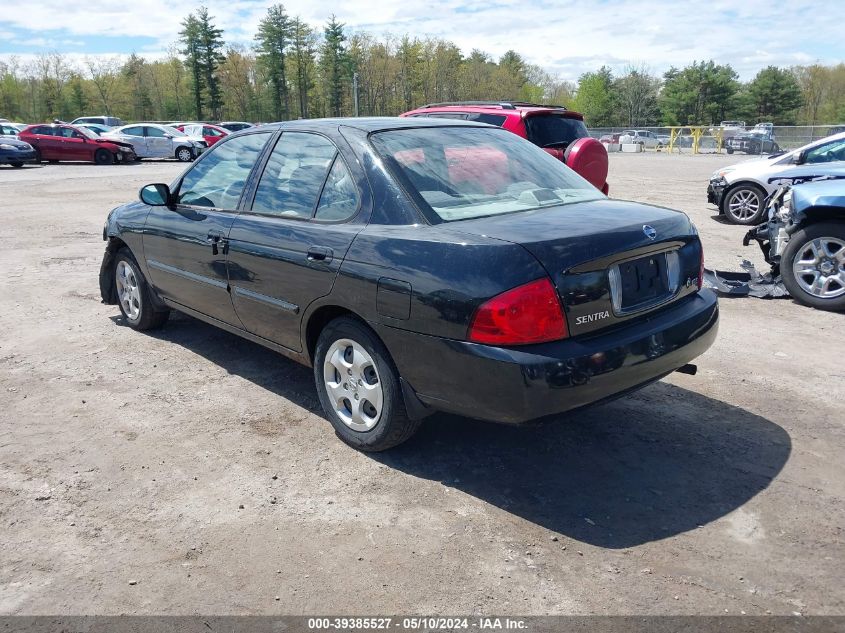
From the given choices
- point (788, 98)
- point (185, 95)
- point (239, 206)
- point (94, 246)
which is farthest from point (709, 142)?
point (185, 95)

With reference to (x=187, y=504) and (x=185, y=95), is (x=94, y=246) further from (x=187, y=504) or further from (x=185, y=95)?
(x=185, y=95)

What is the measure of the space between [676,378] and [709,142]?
48.3m

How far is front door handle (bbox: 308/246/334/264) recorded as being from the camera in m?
3.61

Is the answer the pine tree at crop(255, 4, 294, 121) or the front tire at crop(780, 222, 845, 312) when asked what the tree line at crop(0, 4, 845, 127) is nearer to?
the pine tree at crop(255, 4, 294, 121)

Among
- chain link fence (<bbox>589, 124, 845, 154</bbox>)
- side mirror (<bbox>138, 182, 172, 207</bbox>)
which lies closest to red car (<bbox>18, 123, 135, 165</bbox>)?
chain link fence (<bbox>589, 124, 845, 154</bbox>)

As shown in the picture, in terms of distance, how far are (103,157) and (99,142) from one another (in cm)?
61

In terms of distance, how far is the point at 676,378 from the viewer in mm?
4812

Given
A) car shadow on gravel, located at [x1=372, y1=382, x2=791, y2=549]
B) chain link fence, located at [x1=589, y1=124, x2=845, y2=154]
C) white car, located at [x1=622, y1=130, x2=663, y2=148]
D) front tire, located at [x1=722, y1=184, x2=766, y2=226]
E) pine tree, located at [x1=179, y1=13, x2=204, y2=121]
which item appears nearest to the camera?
car shadow on gravel, located at [x1=372, y1=382, x2=791, y2=549]

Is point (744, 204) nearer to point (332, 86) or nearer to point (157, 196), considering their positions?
point (157, 196)

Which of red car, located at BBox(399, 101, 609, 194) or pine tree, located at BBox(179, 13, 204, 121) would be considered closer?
red car, located at BBox(399, 101, 609, 194)

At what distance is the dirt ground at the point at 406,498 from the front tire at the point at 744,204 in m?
7.38

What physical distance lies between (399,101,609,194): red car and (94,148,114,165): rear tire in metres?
23.0

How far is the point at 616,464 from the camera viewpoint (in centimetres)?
358

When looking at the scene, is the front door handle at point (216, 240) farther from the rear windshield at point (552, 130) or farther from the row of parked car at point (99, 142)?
the row of parked car at point (99, 142)
